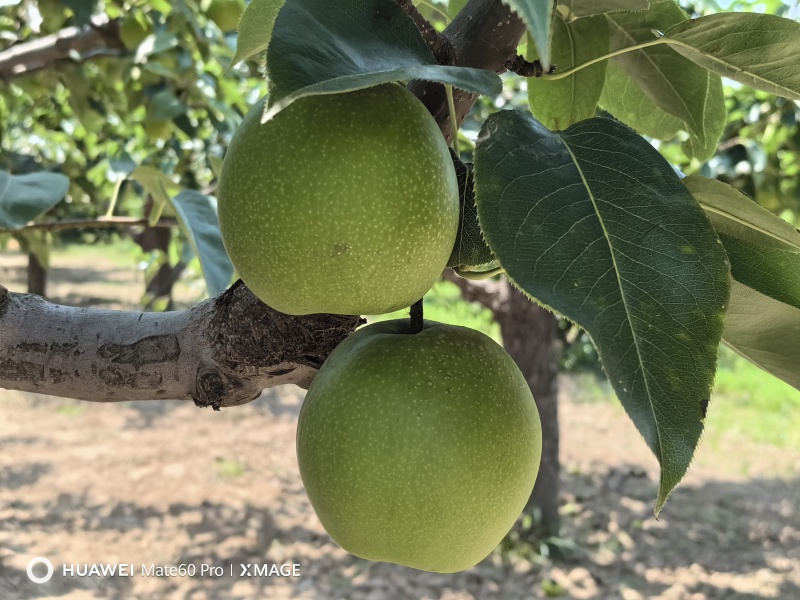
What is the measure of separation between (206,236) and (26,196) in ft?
1.08

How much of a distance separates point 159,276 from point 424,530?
5.54m

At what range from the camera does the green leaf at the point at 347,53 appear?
0.42 metres

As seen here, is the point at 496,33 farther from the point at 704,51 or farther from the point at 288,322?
the point at 288,322

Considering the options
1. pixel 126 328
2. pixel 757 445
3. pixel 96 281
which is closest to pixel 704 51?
pixel 126 328

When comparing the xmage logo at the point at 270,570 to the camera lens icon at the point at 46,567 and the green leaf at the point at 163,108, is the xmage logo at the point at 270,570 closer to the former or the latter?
the camera lens icon at the point at 46,567

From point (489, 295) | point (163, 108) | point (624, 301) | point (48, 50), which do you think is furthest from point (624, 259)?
point (489, 295)

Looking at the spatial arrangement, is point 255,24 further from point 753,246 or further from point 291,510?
point 291,510

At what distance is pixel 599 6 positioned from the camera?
631 mm

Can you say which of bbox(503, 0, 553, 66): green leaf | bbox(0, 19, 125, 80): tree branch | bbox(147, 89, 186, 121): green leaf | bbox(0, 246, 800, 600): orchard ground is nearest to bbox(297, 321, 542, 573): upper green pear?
bbox(503, 0, 553, 66): green leaf

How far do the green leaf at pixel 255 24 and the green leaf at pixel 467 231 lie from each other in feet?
0.87

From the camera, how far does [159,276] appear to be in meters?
5.79

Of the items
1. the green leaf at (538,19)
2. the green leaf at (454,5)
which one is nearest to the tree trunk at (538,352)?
the green leaf at (454,5)

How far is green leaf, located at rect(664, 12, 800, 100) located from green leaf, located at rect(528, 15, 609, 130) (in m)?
0.09

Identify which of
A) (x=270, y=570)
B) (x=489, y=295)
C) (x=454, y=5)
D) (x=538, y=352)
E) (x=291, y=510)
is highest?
(x=454, y=5)
